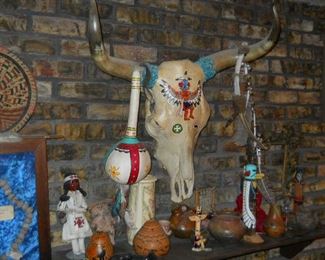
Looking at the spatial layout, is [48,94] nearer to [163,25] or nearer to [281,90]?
[163,25]

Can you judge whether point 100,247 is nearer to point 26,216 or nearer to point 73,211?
point 73,211

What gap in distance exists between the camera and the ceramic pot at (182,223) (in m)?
1.69

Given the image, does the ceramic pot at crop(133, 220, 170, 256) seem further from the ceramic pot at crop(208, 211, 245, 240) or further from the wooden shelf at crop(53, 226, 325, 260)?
the ceramic pot at crop(208, 211, 245, 240)

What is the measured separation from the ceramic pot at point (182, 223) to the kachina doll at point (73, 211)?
0.37 metres

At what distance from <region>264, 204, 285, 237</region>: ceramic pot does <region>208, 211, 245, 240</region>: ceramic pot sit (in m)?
0.17

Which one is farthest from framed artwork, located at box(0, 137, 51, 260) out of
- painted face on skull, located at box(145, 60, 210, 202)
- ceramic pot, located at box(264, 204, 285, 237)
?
ceramic pot, located at box(264, 204, 285, 237)

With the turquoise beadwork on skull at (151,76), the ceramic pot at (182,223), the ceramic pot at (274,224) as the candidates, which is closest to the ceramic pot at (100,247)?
the ceramic pot at (182,223)

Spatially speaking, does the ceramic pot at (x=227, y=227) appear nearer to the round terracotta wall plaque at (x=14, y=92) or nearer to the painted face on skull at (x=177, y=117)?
the painted face on skull at (x=177, y=117)

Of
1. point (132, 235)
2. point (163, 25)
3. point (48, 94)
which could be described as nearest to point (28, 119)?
point (48, 94)

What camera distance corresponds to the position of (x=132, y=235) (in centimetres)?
164

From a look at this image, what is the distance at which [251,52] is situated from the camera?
1.79 metres

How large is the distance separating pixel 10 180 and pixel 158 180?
67cm

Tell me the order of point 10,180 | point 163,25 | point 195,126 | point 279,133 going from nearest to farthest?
point 10,180 → point 195,126 → point 163,25 → point 279,133

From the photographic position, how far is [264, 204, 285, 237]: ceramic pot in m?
1.79
